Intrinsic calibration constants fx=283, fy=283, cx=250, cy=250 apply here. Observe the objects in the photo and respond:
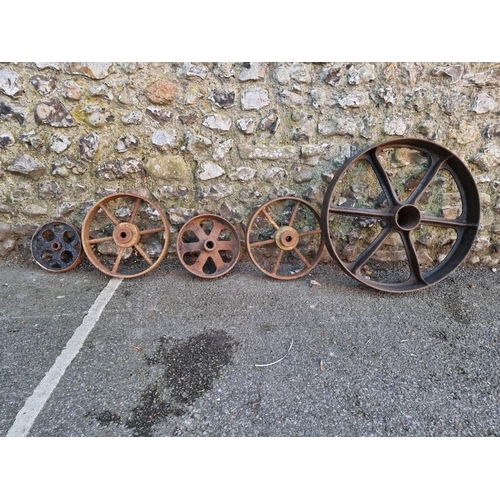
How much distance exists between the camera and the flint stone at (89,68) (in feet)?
6.30

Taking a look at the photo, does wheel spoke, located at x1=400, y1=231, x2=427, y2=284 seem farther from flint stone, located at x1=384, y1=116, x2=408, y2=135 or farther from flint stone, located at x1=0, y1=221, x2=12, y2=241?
flint stone, located at x1=0, y1=221, x2=12, y2=241

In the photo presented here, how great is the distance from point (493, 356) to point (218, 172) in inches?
78.0

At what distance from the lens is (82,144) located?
2.05 meters

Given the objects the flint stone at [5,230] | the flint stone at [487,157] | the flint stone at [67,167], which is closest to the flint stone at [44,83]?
the flint stone at [67,167]

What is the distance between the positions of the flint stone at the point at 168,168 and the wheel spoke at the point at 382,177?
130cm

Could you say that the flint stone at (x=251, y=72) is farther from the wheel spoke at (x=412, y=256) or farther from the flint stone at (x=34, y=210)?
the flint stone at (x=34, y=210)

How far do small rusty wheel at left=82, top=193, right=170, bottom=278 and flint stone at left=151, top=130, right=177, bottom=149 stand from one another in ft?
1.36

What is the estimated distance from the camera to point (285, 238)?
6.82 ft

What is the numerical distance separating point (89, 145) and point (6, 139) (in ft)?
1.94

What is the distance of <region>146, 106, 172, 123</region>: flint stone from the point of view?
2.00 m

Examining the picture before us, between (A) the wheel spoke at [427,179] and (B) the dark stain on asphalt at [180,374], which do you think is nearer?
(B) the dark stain on asphalt at [180,374]

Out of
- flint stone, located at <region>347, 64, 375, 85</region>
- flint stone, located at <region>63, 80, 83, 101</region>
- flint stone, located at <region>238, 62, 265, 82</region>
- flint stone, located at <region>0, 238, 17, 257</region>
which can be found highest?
flint stone, located at <region>347, 64, 375, 85</region>

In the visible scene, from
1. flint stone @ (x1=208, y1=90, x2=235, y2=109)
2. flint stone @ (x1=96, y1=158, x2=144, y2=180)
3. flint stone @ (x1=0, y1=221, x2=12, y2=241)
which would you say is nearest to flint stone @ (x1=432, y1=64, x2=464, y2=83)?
flint stone @ (x1=208, y1=90, x2=235, y2=109)

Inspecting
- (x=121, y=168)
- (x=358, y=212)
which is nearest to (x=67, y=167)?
(x=121, y=168)
